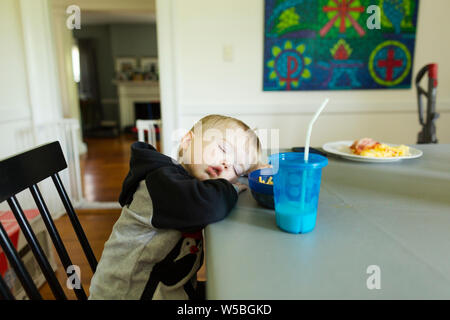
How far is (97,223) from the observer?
2.59 meters

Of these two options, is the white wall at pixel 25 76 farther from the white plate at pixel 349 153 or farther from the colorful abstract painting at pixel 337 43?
A: the white plate at pixel 349 153

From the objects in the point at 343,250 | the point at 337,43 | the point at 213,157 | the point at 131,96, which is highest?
the point at 337,43

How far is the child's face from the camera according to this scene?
30.7 inches

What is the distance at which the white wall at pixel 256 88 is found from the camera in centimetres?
253

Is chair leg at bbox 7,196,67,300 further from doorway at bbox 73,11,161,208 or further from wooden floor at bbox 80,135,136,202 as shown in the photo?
doorway at bbox 73,11,161,208

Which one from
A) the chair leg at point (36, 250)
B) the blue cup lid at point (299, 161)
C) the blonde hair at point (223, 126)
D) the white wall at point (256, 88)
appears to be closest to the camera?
the blue cup lid at point (299, 161)

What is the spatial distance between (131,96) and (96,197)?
5.12 metres

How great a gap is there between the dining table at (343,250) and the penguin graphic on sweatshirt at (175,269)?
0.13 metres

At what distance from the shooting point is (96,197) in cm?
321

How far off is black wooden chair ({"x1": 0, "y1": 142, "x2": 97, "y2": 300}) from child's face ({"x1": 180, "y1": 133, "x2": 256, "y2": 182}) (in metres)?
0.34

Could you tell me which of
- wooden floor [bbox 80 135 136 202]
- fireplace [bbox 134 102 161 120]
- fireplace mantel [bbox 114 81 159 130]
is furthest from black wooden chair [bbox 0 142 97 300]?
fireplace mantel [bbox 114 81 159 130]

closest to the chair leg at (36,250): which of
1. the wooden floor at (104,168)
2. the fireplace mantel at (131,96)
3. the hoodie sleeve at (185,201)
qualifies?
the hoodie sleeve at (185,201)

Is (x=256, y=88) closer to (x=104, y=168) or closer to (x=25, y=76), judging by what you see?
(x=25, y=76)

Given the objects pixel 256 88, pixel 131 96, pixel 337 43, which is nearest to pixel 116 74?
pixel 131 96
